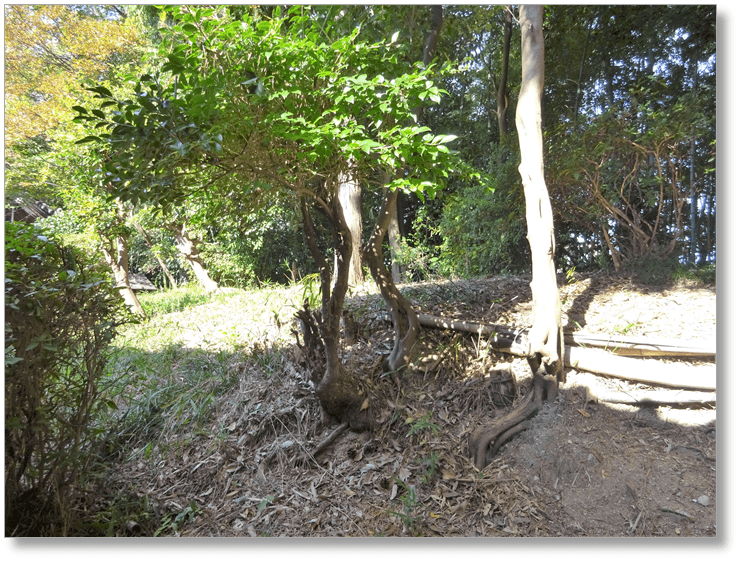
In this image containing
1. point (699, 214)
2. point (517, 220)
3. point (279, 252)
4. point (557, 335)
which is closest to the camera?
point (557, 335)

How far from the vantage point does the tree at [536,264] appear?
2574 millimetres

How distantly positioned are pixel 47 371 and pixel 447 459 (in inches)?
79.5

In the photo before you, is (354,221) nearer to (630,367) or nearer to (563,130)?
(563,130)

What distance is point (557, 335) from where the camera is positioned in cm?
260

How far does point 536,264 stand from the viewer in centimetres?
264

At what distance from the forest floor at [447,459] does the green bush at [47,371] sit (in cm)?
42

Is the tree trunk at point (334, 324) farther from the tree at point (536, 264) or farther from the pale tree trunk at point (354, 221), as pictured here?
the pale tree trunk at point (354, 221)

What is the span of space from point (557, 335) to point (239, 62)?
7.35 ft

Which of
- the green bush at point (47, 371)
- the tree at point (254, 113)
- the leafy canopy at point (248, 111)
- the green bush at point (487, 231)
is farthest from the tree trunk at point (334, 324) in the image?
the green bush at point (487, 231)

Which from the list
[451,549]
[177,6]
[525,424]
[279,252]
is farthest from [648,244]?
[279,252]

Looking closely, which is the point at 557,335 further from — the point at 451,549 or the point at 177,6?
the point at 177,6

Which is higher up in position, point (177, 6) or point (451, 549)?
point (177, 6)

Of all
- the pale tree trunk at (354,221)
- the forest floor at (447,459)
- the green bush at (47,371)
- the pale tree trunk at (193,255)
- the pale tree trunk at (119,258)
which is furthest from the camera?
the pale tree trunk at (193,255)

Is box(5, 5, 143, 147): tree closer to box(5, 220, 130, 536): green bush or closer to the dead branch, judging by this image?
box(5, 220, 130, 536): green bush
